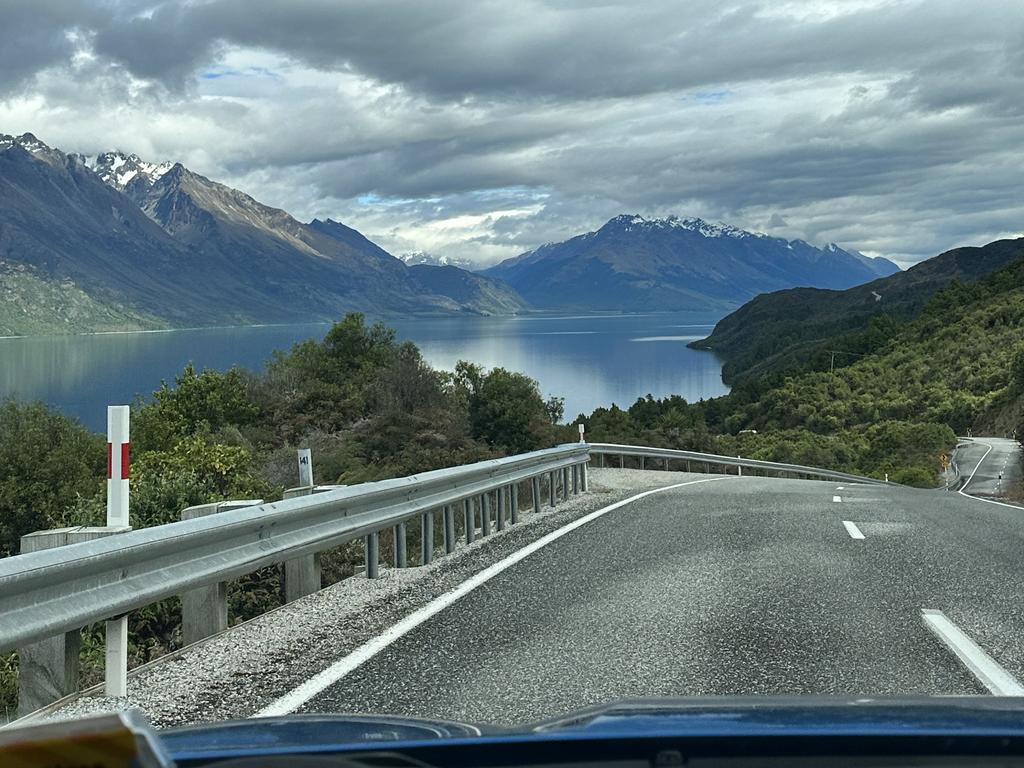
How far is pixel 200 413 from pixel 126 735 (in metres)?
68.6

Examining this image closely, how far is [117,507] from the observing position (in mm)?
5945

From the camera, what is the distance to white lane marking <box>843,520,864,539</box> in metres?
11.1

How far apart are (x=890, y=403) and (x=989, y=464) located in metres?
47.5

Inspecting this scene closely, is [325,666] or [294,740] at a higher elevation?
[294,740]

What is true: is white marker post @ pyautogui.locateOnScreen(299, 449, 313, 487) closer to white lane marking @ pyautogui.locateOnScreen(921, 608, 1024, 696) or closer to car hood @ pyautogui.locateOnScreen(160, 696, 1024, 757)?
white lane marking @ pyautogui.locateOnScreen(921, 608, 1024, 696)

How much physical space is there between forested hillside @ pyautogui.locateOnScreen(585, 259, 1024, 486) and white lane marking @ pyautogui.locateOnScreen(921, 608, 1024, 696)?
5980 cm

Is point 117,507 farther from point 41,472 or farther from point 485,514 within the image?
point 41,472

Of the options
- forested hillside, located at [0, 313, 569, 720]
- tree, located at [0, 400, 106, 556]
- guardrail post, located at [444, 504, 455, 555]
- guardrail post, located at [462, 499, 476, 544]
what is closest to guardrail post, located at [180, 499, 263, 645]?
forested hillside, located at [0, 313, 569, 720]

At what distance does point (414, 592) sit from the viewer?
8195mm

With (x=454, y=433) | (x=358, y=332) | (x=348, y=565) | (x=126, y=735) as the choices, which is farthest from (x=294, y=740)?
(x=358, y=332)

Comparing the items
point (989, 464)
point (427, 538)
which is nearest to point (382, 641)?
point (427, 538)

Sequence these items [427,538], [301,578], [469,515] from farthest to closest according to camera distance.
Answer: [469,515]
[427,538]
[301,578]

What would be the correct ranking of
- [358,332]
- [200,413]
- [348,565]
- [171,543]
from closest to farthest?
1. [171,543]
2. [348,565]
3. [200,413]
4. [358,332]

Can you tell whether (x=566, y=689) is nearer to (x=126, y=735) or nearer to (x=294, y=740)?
(x=294, y=740)
